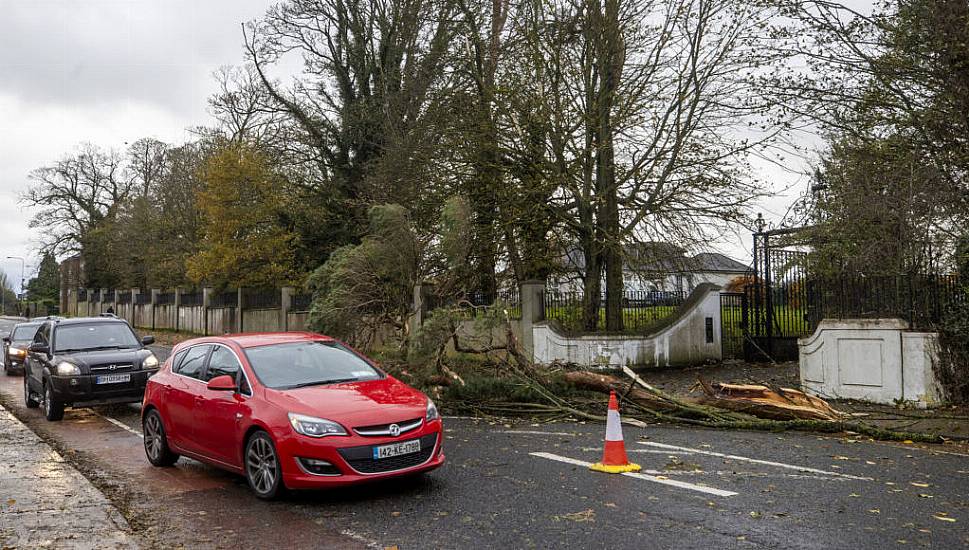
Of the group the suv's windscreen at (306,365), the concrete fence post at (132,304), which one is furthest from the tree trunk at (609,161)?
the concrete fence post at (132,304)

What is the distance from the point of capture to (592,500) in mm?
7078

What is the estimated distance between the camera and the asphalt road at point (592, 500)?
6.03 m

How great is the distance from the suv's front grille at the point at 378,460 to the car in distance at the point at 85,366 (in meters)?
8.15

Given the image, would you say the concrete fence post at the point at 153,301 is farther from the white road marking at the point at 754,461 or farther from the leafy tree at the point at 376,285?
the white road marking at the point at 754,461

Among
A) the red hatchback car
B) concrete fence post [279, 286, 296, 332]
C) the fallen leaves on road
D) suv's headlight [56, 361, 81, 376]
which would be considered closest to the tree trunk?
suv's headlight [56, 361, 81, 376]

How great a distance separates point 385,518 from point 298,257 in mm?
29736

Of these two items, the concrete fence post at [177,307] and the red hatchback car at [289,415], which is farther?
the concrete fence post at [177,307]

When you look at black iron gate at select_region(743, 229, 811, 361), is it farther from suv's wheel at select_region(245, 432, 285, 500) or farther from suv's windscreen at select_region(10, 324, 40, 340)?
suv's windscreen at select_region(10, 324, 40, 340)

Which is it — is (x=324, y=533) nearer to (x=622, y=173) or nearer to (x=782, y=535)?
(x=782, y=535)

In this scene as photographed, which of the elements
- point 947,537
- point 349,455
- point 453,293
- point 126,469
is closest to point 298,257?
point 453,293

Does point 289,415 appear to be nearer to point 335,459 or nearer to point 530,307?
point 335,459

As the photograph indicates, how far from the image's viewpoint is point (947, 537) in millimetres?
5891

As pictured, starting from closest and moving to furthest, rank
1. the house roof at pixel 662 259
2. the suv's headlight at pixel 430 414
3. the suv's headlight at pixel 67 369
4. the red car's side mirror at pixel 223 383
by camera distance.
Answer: the suv's headlight at pixel 430 414 → the red car's side mirror at pixel 223 383 → the suv's headlight at pixel 67 369 → the house roof at pixel 662 259

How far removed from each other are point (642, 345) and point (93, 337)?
40.3 feet
